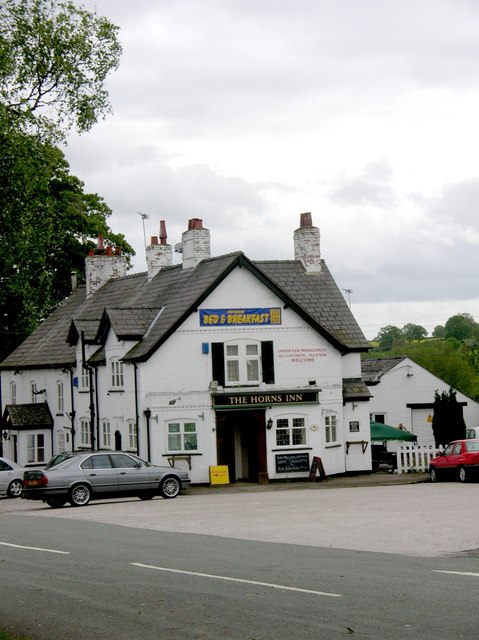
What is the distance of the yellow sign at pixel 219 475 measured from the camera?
39.1 metres

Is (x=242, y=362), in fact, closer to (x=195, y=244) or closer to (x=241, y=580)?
(x=195, y=244)

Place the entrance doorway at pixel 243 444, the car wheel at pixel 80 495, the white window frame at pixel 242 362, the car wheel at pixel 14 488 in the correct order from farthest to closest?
1. the white window frame at pixel 242 362
2. the entrance doorway at pixel 243 444
3. the car wheel at pixel 14 488
4. the car wheel at pixel 80 495

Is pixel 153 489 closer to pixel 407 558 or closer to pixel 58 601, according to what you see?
pixel 407 558

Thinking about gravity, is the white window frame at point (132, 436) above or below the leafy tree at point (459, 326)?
below

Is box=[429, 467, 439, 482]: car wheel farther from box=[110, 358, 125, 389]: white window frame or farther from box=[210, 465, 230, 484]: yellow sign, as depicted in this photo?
box=[110, 358, 125, 389]: white window frame

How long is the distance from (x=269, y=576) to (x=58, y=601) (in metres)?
2.96

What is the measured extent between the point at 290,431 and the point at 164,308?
7035 mm

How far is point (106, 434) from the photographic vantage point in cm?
4334

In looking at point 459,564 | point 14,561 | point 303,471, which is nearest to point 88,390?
point 303,471

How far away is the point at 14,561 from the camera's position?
1623 centimetres

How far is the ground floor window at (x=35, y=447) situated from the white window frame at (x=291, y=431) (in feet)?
45.8

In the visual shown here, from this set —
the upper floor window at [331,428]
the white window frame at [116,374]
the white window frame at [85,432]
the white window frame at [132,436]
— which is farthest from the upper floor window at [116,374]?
the upper floor window at [331,428]

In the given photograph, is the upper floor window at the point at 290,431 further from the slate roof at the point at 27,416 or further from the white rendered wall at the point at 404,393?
the white rendered wall at the point at 404,393

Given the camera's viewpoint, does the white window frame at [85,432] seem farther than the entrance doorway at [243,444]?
Yes
